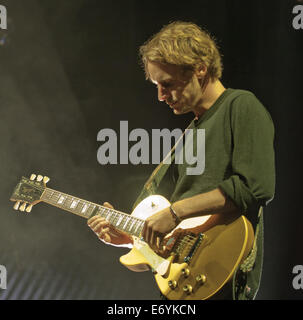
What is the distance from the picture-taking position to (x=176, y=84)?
1868 millimetres

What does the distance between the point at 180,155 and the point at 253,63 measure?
0.81 meters

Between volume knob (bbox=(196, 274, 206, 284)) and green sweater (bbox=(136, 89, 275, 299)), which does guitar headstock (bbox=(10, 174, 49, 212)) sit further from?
volume knob (bbox=(196, 274, 206, 284))

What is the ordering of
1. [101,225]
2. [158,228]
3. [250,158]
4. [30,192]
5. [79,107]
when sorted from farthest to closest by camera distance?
[79,107] < [30,192] < [101,225] < [158,228] < [250,158]

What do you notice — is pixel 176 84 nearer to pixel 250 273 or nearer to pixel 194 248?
pixel 194 248

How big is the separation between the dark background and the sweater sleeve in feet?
2.54

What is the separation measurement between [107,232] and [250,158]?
83 centimetres

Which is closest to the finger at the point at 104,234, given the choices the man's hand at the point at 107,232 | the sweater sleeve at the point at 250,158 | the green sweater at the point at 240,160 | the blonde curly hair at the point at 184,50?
the man's hand at the point at 107,232

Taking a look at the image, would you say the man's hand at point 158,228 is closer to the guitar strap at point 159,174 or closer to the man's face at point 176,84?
the guitar strap at point 159,174

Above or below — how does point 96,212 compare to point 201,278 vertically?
above

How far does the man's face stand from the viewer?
1853mm

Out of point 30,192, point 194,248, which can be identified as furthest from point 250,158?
point 30,192

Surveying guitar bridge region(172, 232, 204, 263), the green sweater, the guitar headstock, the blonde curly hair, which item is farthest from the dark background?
guitar bridge region(172, 232, 204, 263)

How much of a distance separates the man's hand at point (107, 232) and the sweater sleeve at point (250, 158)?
0.66 m

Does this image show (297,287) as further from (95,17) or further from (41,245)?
(95,17)
